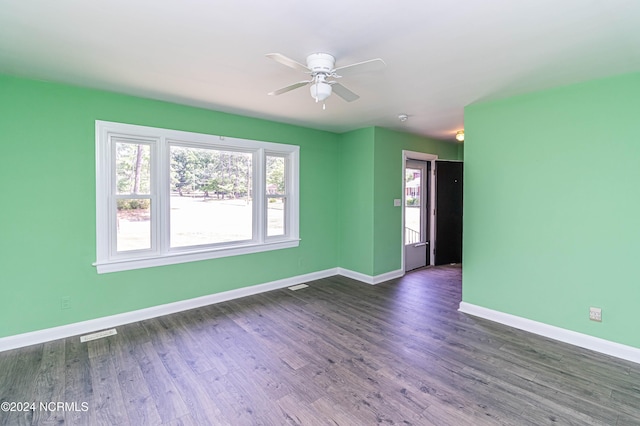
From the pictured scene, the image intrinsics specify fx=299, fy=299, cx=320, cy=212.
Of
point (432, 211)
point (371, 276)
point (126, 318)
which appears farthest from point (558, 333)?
point (126, 318)

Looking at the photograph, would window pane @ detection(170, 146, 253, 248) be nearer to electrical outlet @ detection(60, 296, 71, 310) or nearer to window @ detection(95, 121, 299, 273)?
window @ detection(95, 121, 299, 273)

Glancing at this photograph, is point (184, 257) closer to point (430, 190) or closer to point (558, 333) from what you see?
point (558, 333)

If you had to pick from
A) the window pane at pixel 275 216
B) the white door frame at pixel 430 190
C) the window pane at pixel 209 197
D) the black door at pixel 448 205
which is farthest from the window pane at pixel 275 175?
the black door at pixel 448 205

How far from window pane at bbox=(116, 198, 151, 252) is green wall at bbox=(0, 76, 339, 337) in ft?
0.87

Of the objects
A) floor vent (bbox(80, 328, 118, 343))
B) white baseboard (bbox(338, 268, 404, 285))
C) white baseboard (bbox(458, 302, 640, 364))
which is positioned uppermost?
white baseboard (bbox(338, 268, 404, 285))

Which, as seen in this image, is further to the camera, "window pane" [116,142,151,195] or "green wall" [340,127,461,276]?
"green wall" [340,127,461,276]

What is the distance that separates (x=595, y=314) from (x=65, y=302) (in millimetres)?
5167

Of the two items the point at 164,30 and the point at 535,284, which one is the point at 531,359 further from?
the point at 164,30

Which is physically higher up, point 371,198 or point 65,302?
point 371,198

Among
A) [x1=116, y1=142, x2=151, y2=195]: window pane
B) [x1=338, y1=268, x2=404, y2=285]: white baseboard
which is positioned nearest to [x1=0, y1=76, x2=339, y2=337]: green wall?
[x1=116, y1=142, x2=151, y2=195]: window pane

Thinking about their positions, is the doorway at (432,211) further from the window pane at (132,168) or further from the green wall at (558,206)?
the window pane at (132,168)

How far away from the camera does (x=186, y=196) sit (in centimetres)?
385

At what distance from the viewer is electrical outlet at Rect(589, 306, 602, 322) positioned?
110 inches

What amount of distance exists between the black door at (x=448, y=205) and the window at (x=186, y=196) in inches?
113
